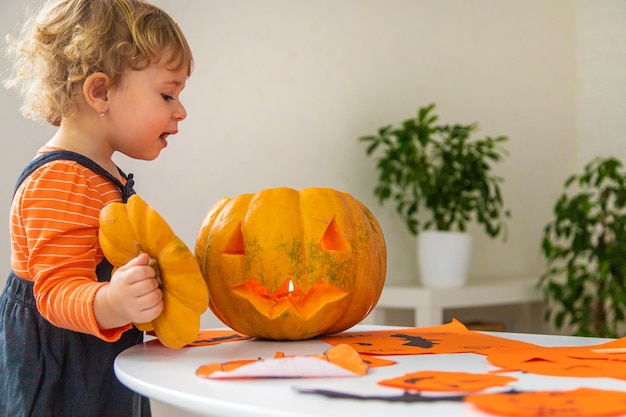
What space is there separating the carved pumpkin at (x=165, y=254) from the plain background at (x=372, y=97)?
1.13m

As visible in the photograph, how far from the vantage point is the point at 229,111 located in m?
2.35

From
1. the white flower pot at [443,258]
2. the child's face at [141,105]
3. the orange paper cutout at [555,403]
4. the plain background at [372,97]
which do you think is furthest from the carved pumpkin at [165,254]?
the white flower pot at [443,258]

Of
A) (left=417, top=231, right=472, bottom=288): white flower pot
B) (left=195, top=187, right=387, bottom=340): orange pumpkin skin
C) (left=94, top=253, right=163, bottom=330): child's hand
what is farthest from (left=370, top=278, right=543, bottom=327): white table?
(left=94, top=253, right=163, bottom=330): child's hand

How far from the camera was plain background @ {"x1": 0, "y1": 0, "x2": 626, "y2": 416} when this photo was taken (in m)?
2.25

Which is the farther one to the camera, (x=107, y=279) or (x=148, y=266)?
(x=107, y=279)

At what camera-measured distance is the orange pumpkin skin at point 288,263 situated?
897 millimetres

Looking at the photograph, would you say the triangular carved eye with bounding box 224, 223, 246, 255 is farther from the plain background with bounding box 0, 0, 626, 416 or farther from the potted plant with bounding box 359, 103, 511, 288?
the potted plant with bounding box 359, 103, 511, 288

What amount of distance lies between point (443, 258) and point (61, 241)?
1.88m

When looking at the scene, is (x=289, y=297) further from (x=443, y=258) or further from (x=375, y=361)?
(x=443, y=258)

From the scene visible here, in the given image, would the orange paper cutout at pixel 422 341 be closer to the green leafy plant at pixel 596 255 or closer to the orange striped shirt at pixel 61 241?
the orange striped shirt at pixel 61 241

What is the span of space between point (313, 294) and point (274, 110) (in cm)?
163

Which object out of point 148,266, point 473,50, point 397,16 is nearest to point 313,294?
point 148,266

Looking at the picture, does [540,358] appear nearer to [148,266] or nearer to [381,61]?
[148,266]

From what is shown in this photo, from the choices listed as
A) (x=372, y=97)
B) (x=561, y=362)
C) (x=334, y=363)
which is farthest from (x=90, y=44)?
(x=372, y=97)
